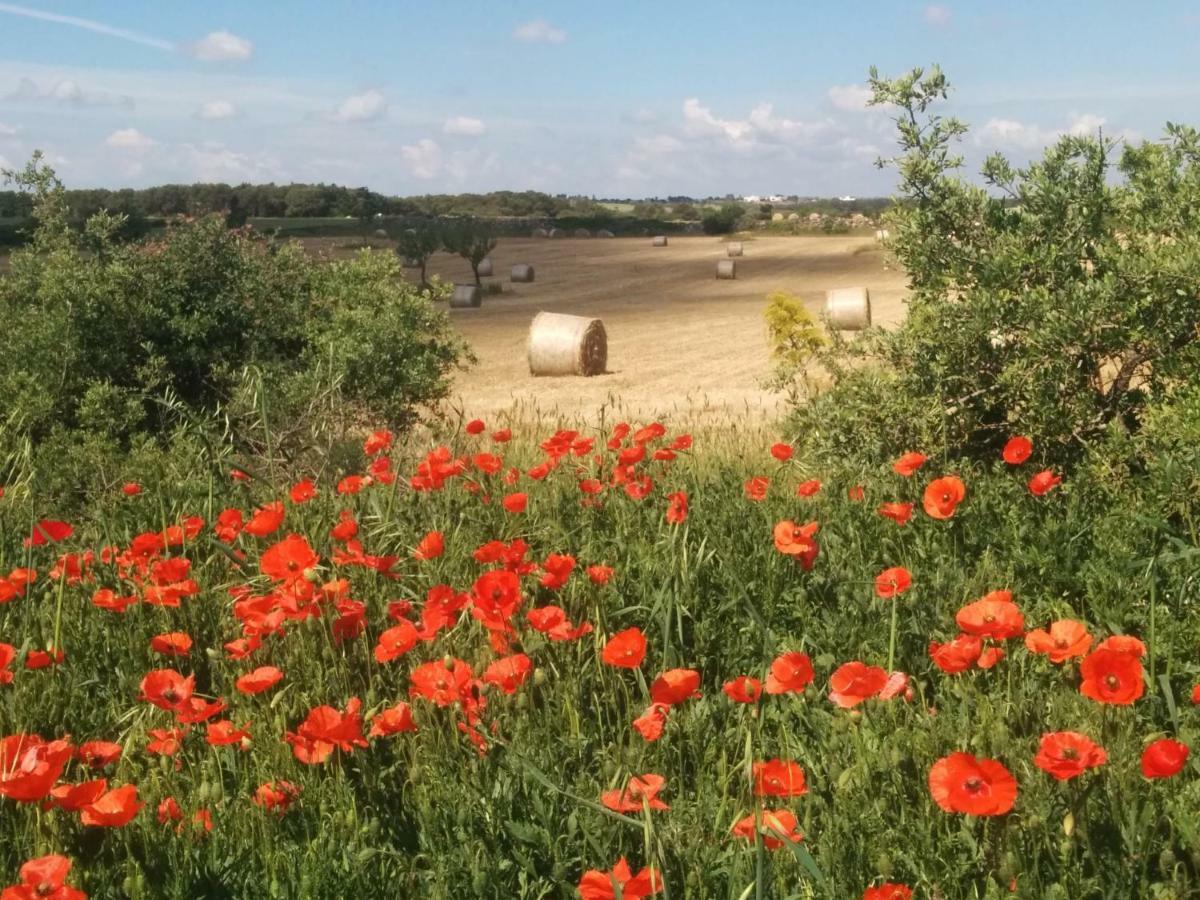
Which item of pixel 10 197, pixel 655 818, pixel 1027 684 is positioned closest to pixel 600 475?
pixel 1027 684

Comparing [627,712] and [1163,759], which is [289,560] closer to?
[627,712]

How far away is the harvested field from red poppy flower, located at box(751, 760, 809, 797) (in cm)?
442

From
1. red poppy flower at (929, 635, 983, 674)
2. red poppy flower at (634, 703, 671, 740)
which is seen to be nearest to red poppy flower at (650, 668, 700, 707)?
red poppy flower at (634, 703, 671, 740)

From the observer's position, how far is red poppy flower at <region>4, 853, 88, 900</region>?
1.92 m

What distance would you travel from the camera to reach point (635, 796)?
7.83 ft

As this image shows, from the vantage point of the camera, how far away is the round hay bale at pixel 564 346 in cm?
1858

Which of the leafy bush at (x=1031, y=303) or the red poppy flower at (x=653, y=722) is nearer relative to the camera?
the red poppy flower at (x=653, y=722)

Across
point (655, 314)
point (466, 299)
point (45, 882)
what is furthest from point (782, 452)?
point (466, 299)

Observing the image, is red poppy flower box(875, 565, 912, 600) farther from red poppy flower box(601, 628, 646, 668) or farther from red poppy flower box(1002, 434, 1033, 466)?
red poppy flower box(1002, 434, 1033, 466)

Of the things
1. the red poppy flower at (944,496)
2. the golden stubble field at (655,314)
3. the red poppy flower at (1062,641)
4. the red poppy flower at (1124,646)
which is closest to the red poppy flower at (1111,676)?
the red poppy flower at (1124,646)

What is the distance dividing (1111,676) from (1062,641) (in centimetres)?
26

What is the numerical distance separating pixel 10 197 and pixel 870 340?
5298 centimetres

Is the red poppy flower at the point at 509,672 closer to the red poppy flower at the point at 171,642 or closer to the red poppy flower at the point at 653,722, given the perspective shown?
the red poppy flower at the point at 653,722

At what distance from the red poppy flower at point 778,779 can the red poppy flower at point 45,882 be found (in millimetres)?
1177
